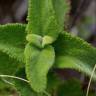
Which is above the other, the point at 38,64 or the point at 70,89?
the point at 38,64

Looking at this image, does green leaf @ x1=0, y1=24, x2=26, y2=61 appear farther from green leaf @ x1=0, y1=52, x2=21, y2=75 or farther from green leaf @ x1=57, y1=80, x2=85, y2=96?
green leaf @ x1=57, y1=80, x2=85, y2=96

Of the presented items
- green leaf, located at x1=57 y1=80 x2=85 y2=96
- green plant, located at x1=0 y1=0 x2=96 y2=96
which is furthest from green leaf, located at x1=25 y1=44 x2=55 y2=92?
green leaf, located at x1=57 y1=80 x2=85 y2=96

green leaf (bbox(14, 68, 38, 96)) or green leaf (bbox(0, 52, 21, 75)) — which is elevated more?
green leaf (bbox(0, 52, 21, 75))

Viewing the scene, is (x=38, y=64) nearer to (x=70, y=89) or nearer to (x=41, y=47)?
(x=41, y=47)

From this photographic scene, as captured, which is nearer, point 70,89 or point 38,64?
point 38,64

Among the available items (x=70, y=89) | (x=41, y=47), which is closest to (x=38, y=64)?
(x=41, y=47)

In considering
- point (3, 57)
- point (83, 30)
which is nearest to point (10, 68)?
point (3, 57)

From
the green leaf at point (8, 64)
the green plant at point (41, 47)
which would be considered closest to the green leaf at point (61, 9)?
the green plant at point (41, 47)
